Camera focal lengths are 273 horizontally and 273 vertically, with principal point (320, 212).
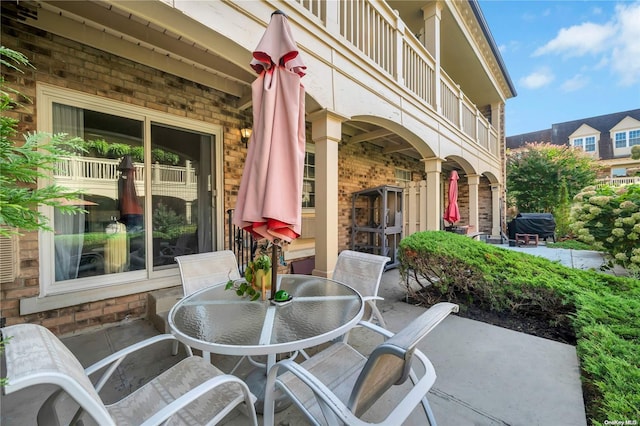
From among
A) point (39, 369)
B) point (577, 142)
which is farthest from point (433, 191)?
point (577, 142)

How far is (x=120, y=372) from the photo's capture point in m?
2.28

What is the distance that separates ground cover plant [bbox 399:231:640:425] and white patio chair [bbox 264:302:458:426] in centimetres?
145

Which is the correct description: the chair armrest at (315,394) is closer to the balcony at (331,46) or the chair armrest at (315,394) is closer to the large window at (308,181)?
the balcony at (331,46)

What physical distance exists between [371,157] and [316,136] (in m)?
4.27

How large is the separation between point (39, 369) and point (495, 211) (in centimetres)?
1300

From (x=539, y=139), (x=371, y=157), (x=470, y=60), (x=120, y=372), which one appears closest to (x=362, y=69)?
(x=371, y=157)

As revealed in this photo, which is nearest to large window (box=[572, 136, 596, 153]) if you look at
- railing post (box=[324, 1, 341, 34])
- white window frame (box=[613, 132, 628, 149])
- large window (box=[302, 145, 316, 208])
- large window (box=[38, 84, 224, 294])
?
white window frame (box=[613, 132, 628, 149])

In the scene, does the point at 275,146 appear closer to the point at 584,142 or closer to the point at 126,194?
the point at 126,194

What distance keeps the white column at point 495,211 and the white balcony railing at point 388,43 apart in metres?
5.98

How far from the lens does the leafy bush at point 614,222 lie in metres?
4.21

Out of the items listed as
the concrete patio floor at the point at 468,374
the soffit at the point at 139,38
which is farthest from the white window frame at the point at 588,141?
the soffit at the point at 139,38

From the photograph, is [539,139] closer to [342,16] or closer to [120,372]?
[342,16]

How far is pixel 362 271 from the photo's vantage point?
2732 mm

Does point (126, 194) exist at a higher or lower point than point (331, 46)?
lower
